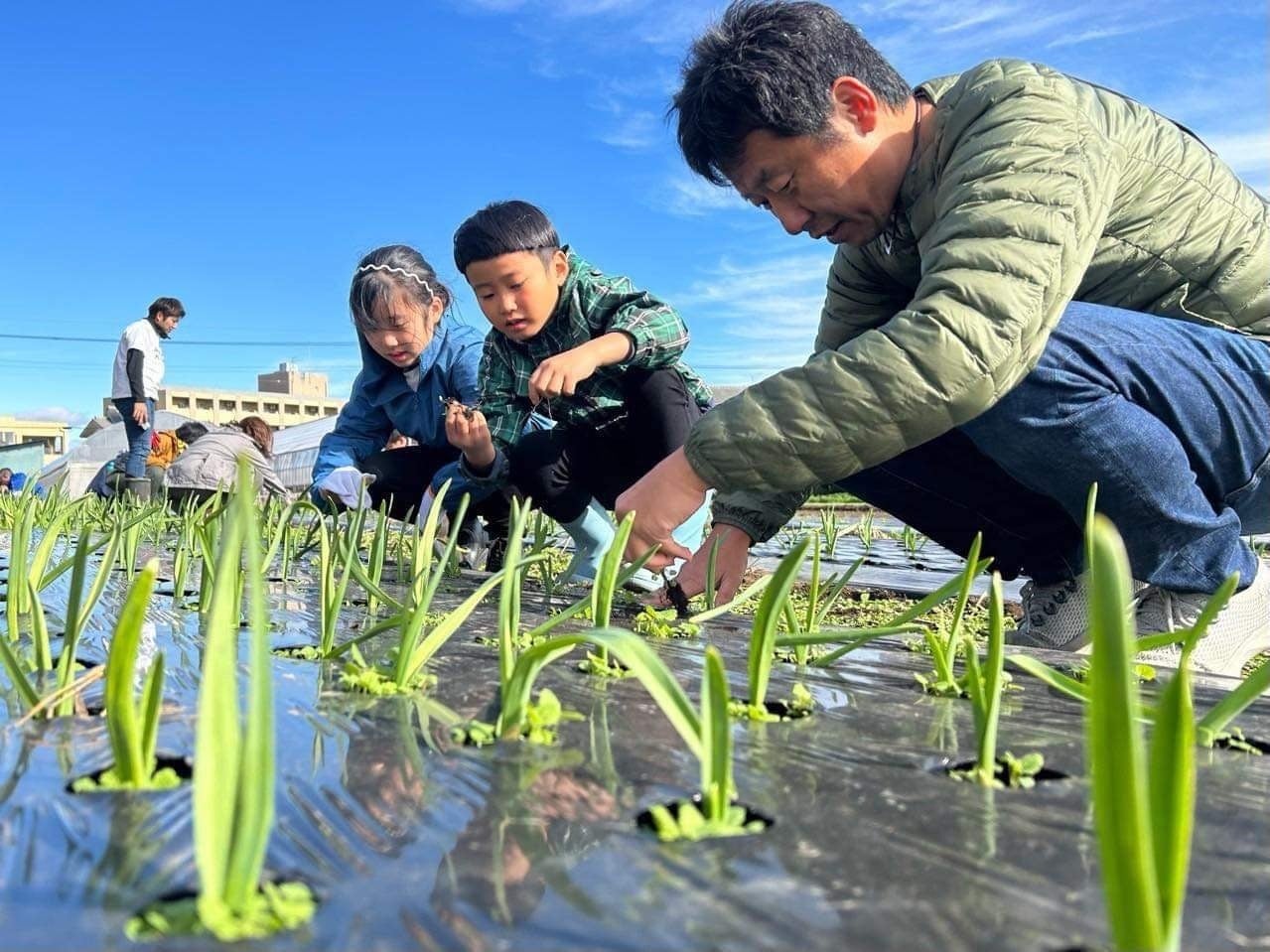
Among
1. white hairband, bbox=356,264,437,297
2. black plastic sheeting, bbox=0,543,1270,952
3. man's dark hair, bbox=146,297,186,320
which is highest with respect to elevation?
man's dark hair, bbox=146,297,186,320

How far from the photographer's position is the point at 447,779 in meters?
0.68

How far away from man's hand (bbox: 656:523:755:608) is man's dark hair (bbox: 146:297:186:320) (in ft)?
17.0

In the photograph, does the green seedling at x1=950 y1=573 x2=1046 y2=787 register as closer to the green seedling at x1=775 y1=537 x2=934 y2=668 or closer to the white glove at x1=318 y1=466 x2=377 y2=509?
the green seedling at x1=775 y1=537 x2=934 y2=668

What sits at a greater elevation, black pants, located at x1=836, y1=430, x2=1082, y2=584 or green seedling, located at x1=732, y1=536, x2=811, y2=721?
black pants, located at x1=836, y1=430, x2=1082, y2=584

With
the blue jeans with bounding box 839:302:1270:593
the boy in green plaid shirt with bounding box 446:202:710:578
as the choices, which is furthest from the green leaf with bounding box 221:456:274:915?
the boy in green plaid shirt with bounding box 446:202:710:578

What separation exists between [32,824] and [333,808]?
0.17 m

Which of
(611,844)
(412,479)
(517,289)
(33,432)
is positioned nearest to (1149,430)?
(611,844)

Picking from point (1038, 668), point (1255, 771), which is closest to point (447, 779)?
point (1038, 668)

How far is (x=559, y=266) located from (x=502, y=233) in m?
0.23

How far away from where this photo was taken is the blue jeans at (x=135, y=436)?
18.9 feet

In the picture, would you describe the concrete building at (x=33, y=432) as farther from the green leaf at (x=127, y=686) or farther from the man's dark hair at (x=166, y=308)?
the green leaf at (x=127, y=686)

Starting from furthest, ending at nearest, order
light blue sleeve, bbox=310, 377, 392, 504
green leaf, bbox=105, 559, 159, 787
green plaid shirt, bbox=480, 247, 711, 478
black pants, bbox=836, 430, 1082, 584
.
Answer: light blue sleeve, bbox=310, 377, 392, 504
green plaid shirt, bbox=480, 247, 711, 478
black pants, bbox=836, 430, 1082, 584
green leaf, bbox=105, 559, 159, 787

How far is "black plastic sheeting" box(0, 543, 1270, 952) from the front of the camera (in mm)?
468

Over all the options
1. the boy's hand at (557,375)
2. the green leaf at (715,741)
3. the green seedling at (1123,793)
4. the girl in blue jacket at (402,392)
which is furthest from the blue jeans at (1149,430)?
the girl in blue jacket at (402,392)
